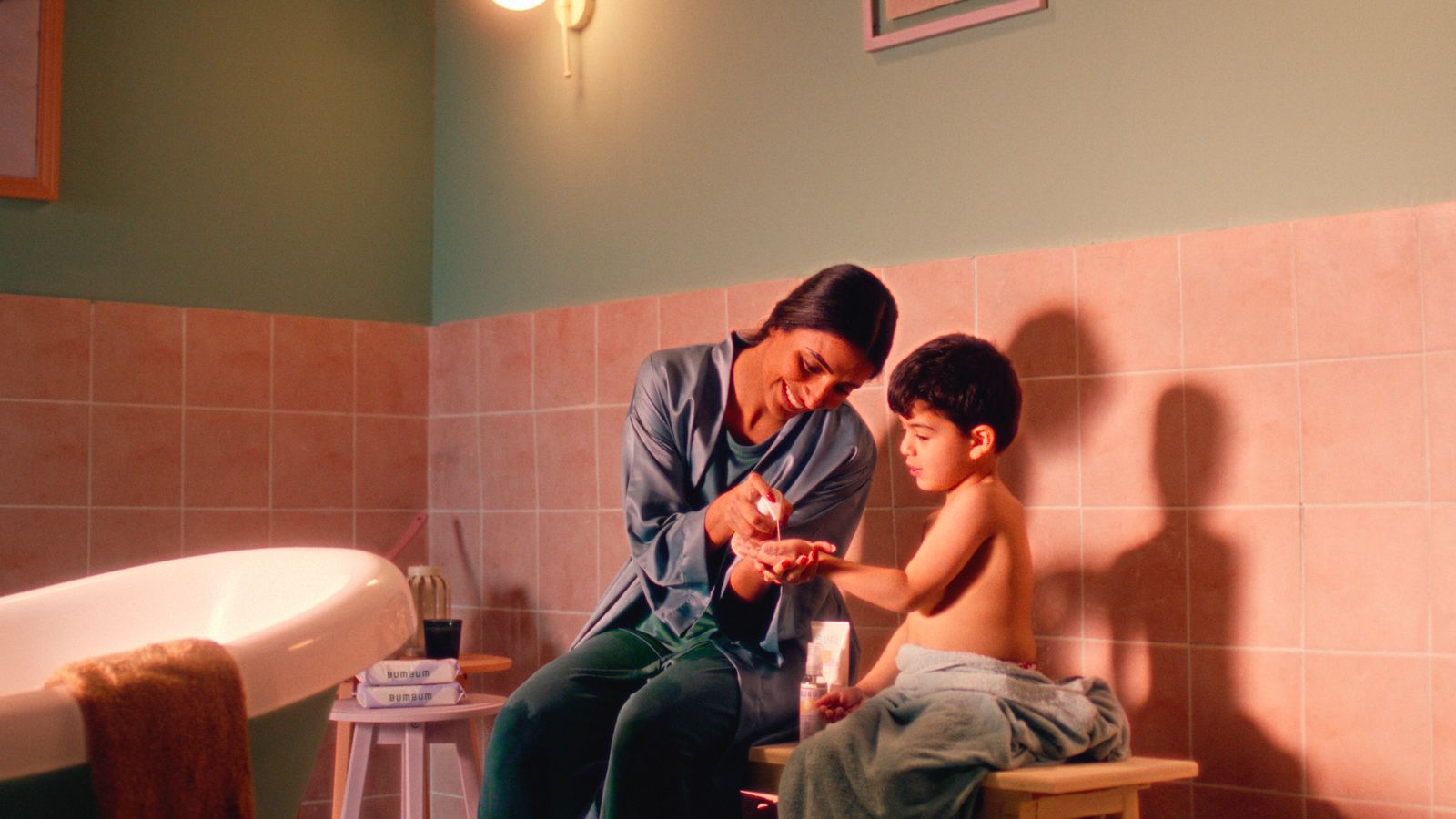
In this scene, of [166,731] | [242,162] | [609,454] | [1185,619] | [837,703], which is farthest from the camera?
[242,162]

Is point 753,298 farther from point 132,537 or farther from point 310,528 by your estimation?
point 132,537

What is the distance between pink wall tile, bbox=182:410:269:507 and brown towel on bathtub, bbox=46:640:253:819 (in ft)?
5.59

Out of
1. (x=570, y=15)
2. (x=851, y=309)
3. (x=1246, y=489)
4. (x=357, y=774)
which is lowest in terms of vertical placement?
(x=357, y=774)

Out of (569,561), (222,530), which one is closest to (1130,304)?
(569,561)

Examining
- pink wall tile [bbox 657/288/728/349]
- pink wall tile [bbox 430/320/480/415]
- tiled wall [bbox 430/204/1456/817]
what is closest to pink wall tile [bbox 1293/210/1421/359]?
tiled wall [bbox 430/204/1456/817]

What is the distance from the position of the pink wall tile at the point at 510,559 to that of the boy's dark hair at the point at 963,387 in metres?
1.29

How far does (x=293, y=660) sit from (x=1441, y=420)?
1484 mm

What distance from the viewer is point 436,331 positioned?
330 centimetres

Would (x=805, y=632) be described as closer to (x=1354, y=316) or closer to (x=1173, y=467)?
(x=1173, y=467)

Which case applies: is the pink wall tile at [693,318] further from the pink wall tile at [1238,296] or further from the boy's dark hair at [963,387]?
the pink wall tile at [1238,296]

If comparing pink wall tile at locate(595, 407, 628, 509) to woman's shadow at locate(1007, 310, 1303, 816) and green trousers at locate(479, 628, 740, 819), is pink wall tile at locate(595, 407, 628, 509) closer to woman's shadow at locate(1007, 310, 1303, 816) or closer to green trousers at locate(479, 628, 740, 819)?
green trousers at locate(479, 628, 740, 819)

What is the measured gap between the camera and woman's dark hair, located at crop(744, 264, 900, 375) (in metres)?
2.09

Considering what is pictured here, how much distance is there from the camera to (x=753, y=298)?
2650 millimetres

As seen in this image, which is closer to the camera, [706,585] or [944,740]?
[944,740]
